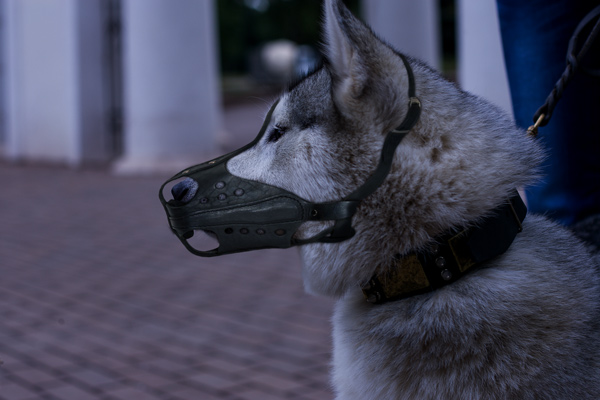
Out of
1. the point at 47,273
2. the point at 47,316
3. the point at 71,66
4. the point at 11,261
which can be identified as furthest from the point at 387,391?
the point at 71,66

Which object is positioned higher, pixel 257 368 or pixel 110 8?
pixel 110 8

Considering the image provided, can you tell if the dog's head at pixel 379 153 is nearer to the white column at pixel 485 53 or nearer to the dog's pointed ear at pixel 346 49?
the dog's pointed ear at pixel 346 49

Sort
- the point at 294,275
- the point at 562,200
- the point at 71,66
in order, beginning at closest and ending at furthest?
the point at 562,200, the point at 294,275, the point at 71,66

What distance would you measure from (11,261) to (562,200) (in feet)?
16.6

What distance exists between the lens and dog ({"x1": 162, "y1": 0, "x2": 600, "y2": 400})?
1.77 metres

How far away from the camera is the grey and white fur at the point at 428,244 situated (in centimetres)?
177

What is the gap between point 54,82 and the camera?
43.7 feet

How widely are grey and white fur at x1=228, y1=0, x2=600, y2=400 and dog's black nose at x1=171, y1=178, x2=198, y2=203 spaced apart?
121 mm

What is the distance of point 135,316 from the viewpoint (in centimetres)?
462

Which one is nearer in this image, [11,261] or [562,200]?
[562,200]

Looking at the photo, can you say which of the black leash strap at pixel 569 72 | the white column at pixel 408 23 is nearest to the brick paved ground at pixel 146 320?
the black leash strap at pixel 569 72

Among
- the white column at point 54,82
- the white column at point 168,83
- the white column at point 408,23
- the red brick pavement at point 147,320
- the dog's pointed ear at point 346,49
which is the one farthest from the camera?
the white column at point 54,82

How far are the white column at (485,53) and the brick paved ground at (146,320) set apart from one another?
201 cm

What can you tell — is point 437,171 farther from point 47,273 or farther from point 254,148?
point 47,273
